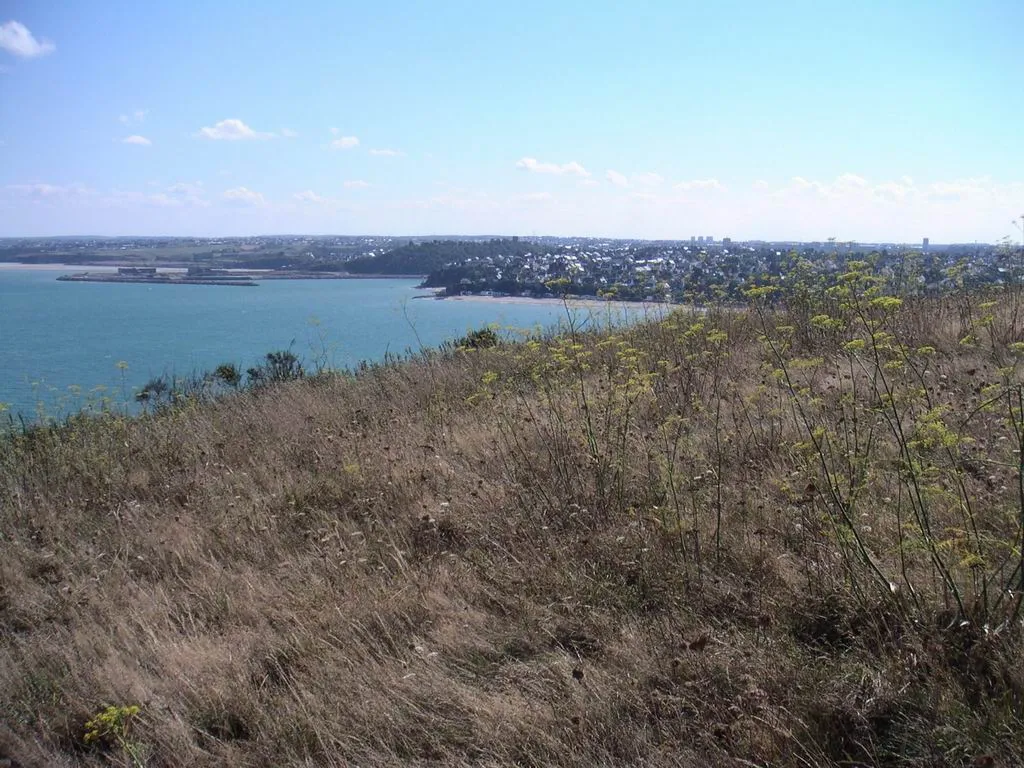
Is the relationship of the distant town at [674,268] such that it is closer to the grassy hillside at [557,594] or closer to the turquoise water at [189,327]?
the turquoise water at [189,327]

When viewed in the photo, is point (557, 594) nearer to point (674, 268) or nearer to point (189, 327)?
point (674, 268)

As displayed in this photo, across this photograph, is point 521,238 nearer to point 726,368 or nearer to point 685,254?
point 685,254

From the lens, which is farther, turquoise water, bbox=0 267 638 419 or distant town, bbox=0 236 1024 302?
turquoise water, bbox=0 267 638 419

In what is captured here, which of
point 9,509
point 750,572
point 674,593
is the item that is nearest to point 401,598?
point 674,593

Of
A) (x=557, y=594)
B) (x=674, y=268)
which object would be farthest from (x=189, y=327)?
(x=557, y=594)

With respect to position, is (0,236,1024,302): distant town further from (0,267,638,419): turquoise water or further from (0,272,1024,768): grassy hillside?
(0,272,1024,768): grassy hillside

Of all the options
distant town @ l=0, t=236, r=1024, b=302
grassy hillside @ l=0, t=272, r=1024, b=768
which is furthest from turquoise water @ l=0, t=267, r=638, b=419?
grassy hillside @ l=0, t=272, r=1024, b=768

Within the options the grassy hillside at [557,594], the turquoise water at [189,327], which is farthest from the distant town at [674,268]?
the grassy hillside at [557,594]

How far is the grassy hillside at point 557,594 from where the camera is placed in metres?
2.15

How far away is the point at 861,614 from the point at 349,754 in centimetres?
185

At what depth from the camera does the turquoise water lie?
11.1 meters

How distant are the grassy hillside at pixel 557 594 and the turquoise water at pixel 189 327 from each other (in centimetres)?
293

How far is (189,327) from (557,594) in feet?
115

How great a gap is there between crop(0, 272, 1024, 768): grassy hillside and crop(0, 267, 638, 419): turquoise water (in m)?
2.93
